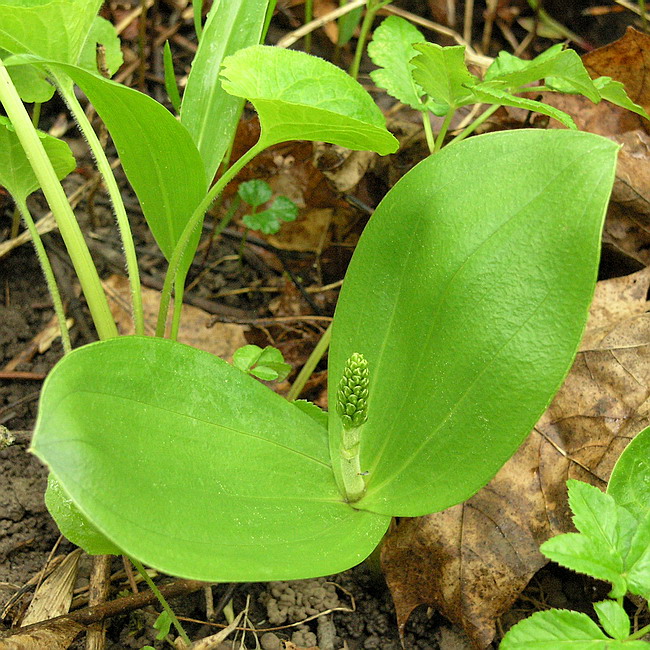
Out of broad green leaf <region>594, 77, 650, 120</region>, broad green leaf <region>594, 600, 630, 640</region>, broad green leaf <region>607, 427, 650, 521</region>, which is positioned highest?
broad green leaf <region>594, 77, 650, 120</region>

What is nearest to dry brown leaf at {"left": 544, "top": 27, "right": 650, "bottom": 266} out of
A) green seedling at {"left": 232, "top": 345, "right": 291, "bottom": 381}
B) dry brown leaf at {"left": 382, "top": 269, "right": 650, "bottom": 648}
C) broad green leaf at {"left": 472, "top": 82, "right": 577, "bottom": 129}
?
Answer: dry brown leaf at {"left": 382, "top": 269, "right": 650, "bottom": 648}

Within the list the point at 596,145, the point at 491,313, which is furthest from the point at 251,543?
the point at 596,145

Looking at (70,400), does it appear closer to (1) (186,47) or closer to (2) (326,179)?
(2) (326,179)

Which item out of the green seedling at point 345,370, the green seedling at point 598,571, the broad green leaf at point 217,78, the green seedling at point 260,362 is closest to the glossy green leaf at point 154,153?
the green seedling at point 345,370

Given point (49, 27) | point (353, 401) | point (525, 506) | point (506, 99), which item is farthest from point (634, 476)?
point (49, 27)

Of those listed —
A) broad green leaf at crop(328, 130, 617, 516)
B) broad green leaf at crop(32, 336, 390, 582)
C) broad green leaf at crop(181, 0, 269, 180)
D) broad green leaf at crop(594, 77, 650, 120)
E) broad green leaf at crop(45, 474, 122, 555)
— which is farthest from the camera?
broad green leaf at crop(181, 0, 269, 180)

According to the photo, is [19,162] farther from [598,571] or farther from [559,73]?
[598,571]

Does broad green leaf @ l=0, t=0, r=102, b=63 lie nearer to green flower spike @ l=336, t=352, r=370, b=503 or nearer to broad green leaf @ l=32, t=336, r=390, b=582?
broad green leaf @ l=32, t=336, r=390, b=582
